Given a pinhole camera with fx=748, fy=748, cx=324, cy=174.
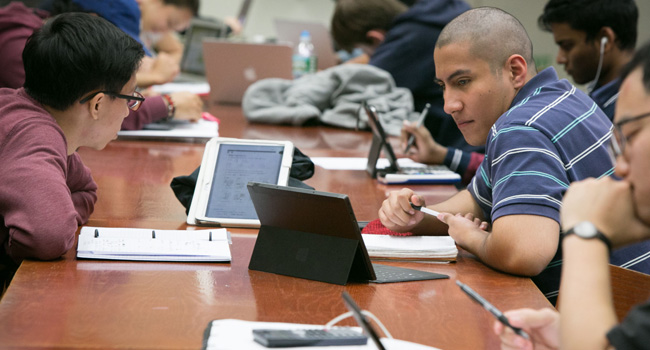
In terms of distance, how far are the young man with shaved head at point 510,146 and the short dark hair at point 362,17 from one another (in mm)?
1731

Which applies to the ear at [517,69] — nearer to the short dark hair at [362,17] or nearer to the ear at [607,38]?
the ear at [607,38]

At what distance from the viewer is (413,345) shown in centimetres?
94

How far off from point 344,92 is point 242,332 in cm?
205

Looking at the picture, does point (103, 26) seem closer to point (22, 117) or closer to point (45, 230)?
point (22, 117)

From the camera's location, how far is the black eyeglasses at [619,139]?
0.83m

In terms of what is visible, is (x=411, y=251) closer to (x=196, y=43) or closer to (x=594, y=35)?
(x=594, y=35)

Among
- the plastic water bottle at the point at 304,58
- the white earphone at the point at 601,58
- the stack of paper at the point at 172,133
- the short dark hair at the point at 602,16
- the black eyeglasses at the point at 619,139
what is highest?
the black eyeglasses at the point at 619,139

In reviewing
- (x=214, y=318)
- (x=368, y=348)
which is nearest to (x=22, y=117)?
(x=214, y=318)

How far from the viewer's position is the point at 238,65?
3475mm

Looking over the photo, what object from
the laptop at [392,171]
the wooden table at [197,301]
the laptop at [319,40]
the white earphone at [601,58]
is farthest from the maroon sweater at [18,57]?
the laptop at [319,40]

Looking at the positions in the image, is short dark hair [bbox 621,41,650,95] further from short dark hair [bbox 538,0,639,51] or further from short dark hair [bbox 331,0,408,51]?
short dark hair [bbox 331,0,408,51]

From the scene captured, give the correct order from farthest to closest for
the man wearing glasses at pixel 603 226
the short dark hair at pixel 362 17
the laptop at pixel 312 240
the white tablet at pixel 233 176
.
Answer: the short dark hair at pixel 362 17 < the white tablet at pixel 233 176 < the laptop at pixel 312 240 < the man wearing glasses at pixel 603 226

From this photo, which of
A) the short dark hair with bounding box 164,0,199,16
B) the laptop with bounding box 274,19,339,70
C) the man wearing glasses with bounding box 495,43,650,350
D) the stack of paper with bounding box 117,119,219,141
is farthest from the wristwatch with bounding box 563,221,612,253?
the laptop with bounding box 274,19,339,70

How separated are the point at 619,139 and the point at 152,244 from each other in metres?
0.81
